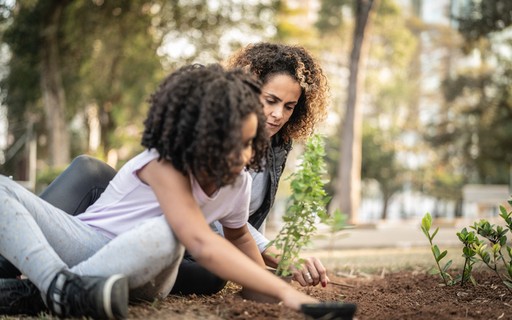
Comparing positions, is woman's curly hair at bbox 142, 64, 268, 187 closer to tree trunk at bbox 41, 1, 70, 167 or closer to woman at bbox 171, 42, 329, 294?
woman at bbox 171, 42, 329, 294

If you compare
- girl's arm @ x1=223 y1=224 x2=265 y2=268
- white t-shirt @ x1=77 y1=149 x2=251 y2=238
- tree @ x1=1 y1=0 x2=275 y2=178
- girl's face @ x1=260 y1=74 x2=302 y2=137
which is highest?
tree @ x1=1 y1=0 x2=275 y2=178

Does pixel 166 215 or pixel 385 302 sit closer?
pixel 166 215

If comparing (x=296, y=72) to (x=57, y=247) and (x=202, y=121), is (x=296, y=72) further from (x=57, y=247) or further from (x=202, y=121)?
Result: (x=57, y=247)

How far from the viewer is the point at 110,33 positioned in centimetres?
1797

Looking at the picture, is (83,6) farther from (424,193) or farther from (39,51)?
(424,193)

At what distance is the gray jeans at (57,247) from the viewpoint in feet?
7.77

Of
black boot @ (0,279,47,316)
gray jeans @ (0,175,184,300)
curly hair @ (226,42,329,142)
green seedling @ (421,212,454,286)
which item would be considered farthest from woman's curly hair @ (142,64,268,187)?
green seedling @ (421,212,454,286)

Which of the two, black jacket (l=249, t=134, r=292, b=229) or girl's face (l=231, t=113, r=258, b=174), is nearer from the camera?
girl's face (l=231, t=113, r=258, b=174)

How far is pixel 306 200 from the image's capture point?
2.79 meters

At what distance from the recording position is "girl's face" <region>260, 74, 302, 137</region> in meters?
3.42

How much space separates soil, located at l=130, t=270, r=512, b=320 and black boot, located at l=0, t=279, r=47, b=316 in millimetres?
400

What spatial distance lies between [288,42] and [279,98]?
30.0 ft

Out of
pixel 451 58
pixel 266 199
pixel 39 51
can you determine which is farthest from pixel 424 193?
pixel 266 199

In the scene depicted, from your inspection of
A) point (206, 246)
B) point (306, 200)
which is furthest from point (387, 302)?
point (206, 246)
